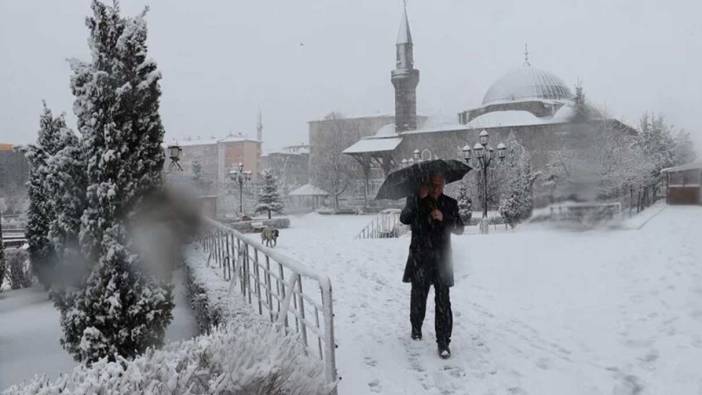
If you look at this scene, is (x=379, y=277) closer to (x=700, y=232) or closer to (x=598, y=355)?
(x=598, y=355)

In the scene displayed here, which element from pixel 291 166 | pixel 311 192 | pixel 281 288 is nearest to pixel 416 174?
pixel 281 288

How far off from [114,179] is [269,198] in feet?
100

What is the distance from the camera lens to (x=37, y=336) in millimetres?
6809

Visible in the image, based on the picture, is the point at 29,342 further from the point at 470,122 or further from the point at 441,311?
the point at 470,122

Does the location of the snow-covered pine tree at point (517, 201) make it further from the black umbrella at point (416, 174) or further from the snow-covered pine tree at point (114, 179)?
the snow-covered pine tree at point (114, 179)

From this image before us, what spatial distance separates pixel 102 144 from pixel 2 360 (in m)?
3.50

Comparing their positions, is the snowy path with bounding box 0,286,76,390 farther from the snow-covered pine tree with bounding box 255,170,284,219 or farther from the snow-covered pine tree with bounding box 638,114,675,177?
the snow-covered pine tree with bounding box 255,170,284,219

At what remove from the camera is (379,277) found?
25.1 ft

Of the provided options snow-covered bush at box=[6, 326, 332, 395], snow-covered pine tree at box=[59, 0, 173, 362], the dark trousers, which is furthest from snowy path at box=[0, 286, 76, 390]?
the dark trousers

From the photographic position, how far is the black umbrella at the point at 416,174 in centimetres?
386

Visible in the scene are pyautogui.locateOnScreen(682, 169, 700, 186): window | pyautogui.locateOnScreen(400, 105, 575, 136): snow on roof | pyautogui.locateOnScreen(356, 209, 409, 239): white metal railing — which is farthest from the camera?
pyautogui.locateOnScreen(400, 105, 575, 136): snow on roof

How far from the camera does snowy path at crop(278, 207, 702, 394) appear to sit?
3.57 meters

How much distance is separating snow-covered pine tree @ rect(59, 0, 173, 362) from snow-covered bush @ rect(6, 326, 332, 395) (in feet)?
5.52

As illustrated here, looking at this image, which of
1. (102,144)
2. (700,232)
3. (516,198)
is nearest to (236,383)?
(102,144)
